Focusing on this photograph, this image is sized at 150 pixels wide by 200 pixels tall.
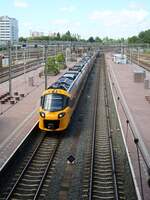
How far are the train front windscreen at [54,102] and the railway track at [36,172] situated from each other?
5.22 feet

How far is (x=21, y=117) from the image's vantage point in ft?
78.0

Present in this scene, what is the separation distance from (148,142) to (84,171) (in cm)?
458

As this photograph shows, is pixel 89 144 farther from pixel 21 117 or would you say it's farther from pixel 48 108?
pixel 21 117

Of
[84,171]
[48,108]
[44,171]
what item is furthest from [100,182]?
[48,108]

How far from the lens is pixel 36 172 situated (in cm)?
1476

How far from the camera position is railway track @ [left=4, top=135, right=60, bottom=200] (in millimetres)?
12594

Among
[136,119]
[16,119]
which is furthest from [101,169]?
[16,119]

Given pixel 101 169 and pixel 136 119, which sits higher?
pixel 136 119

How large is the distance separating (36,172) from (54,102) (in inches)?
235

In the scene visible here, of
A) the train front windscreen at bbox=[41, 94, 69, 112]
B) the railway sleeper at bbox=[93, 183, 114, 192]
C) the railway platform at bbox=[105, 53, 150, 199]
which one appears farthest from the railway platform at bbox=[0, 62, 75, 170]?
the railway platform at bbox=[105, 53, 150, 199]

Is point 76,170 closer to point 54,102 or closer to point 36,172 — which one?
point 36,172

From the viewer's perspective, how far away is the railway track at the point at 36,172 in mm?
12594

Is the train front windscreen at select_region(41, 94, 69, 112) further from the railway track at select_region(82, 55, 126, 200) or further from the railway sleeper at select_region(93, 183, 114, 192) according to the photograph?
the railway sleeper at select_region(93, 183, 114, 192)

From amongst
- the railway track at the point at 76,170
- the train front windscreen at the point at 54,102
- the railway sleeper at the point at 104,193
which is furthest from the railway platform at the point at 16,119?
the railway sleeper at the point at 104,193
